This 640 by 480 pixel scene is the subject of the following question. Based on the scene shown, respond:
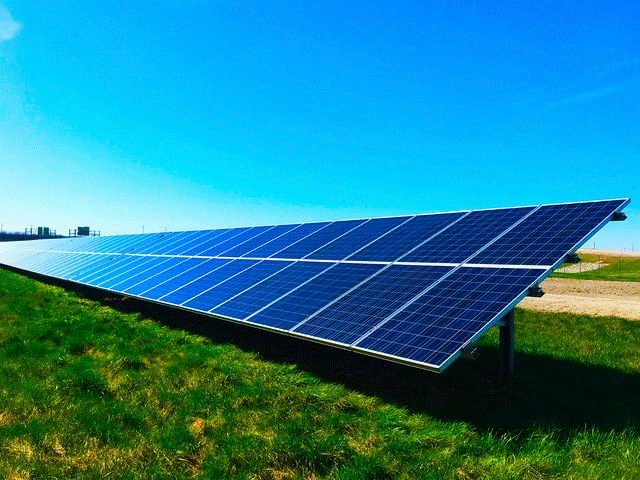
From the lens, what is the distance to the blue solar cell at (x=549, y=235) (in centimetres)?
820

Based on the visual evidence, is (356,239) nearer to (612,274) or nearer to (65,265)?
(65,265)

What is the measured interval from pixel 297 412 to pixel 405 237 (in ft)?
22.7

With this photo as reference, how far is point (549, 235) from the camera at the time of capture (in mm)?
9039

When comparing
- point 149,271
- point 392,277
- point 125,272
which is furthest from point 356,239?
point 125,272

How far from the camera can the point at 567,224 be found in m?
9.03

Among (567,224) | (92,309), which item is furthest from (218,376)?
(92,309)

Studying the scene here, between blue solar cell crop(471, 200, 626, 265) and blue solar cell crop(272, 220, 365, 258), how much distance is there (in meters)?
6.30

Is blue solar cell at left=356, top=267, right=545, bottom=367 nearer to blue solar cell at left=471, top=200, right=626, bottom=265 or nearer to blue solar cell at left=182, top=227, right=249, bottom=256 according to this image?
blue solar cell at left=471, top=200, right=626, bottom=265

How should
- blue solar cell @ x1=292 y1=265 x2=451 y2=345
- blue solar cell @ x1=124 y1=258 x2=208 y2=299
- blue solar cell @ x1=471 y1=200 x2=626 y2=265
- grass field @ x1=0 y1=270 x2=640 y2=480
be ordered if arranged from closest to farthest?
grass field @ x1=0 y1=270 x2=640 y2=480, blue solar cell @ x1=471 y1=200 x2=626 y2=265, blue solar cell @ x1=292 y1=265 x2=451 y2=345, blue solar cell @ x1=124 y1=258 x2=208 y2=299

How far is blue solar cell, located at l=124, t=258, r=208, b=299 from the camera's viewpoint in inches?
600

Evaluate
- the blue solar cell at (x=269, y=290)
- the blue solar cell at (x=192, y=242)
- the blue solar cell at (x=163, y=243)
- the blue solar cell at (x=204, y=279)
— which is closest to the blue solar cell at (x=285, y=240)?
the blue solar cell at (x=204, y=279)

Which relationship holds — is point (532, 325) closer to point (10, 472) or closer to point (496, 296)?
point (496, 296)

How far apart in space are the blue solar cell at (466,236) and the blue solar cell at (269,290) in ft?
9.15

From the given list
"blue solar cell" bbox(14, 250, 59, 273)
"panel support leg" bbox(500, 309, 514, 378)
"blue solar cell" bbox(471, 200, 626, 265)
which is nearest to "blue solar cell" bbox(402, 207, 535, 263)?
"blue solar cell" bbox(471, 200, 626, 265)
